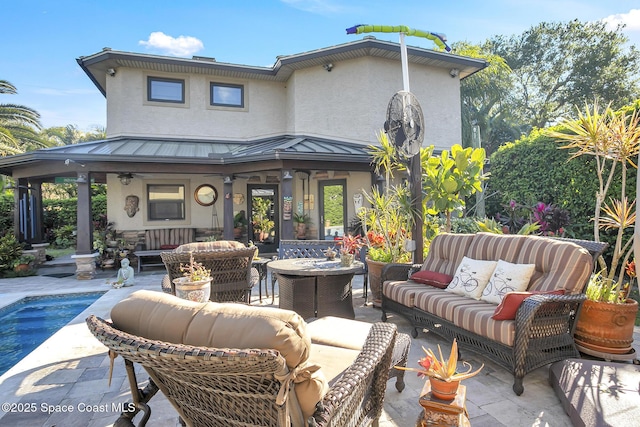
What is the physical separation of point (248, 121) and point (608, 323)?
31.6 feet

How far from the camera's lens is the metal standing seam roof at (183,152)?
24.5 feet

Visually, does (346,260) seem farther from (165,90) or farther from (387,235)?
(165,90)

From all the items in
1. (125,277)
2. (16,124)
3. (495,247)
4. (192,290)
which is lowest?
(125,277)

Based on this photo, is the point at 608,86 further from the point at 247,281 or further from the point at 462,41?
the point at 247,281

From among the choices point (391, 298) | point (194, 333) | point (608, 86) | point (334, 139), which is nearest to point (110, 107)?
point (334, 139)

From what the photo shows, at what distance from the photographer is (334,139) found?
9.92 m

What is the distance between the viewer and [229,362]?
1.14 meters

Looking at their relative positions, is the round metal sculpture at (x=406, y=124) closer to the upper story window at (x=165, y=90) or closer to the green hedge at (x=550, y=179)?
the green hedge at (x=550, y=179)

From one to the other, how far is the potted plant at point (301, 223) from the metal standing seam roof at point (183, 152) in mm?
2109

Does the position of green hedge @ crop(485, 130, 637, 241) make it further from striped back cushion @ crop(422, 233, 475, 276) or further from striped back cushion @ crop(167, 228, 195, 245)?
striped back cushion @ crop(167, 228, 195, 245)

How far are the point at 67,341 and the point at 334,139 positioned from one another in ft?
25.3

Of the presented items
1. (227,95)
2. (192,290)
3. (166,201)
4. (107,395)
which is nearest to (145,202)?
(166,201)

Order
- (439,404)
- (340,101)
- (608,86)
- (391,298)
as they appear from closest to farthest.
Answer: (439,404), (391,298), (340,101), (608,86)

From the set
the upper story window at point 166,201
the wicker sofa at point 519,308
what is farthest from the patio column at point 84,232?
the wicker sofa at point 519,308
